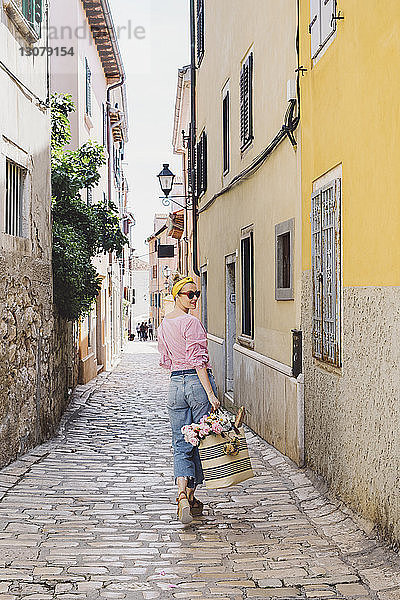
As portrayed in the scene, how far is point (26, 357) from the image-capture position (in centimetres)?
998

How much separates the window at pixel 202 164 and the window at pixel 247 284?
5.99m

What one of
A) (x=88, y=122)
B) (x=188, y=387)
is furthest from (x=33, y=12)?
(x=88, y=122)

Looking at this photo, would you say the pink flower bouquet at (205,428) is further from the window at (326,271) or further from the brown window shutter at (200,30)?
the brown window shutter at (200,30)

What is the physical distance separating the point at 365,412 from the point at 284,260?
4.06 metres

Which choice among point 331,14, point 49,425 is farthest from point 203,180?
point 331,14

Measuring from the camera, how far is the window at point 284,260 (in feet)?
30.8

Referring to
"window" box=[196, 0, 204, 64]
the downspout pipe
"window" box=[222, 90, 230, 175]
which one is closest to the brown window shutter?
"window" box=[196, 0, 204, 64]

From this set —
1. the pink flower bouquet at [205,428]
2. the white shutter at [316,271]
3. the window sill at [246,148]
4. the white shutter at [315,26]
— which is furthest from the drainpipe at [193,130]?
the pink flower bouquet at [205,428]

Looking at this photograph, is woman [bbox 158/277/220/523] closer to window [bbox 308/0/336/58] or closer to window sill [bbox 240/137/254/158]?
window [bbox 308/0/336/58]

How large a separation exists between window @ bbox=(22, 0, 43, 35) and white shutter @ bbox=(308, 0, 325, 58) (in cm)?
352

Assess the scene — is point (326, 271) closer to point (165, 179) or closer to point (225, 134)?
point (225, 134)

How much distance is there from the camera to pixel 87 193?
19375 millimetres

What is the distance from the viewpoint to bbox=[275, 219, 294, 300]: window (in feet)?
30.8

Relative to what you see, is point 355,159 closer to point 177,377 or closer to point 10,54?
point 177,377
